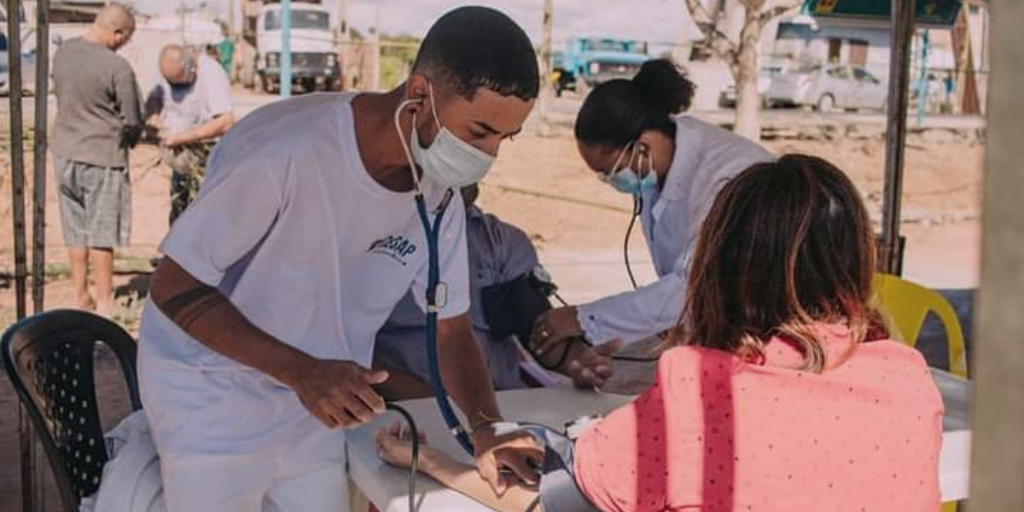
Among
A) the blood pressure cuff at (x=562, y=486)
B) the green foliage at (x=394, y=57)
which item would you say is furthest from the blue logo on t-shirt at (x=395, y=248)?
→ the green foliage at (x=394, y=57)

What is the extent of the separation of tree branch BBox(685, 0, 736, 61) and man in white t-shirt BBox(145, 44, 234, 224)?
439 centimetres

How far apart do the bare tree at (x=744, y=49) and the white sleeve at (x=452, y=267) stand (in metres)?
6.99

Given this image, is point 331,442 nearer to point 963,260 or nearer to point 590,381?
point 590,381

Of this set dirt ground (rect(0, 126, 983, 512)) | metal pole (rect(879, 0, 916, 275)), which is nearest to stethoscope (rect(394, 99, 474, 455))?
dirt ground (rect(0, 126, 983, 512))

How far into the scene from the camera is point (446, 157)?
1597mm

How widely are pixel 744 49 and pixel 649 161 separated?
822 cm

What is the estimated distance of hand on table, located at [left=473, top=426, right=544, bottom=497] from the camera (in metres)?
1.53

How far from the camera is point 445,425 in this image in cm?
184

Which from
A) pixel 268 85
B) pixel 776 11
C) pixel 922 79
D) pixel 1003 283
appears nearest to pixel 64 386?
pixel 1003 283

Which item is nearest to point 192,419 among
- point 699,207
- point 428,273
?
point 428,273

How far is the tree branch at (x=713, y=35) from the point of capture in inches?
380

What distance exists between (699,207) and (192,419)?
1.19m

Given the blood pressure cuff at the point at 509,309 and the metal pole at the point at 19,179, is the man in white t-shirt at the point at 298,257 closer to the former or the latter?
Answer: the blood pressure cuff at the point at 509,309

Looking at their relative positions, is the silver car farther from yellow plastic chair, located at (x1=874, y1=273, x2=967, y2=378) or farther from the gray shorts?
yellow plastic chair, located at (x1=874, y1=273, x2=967, y2=378)
